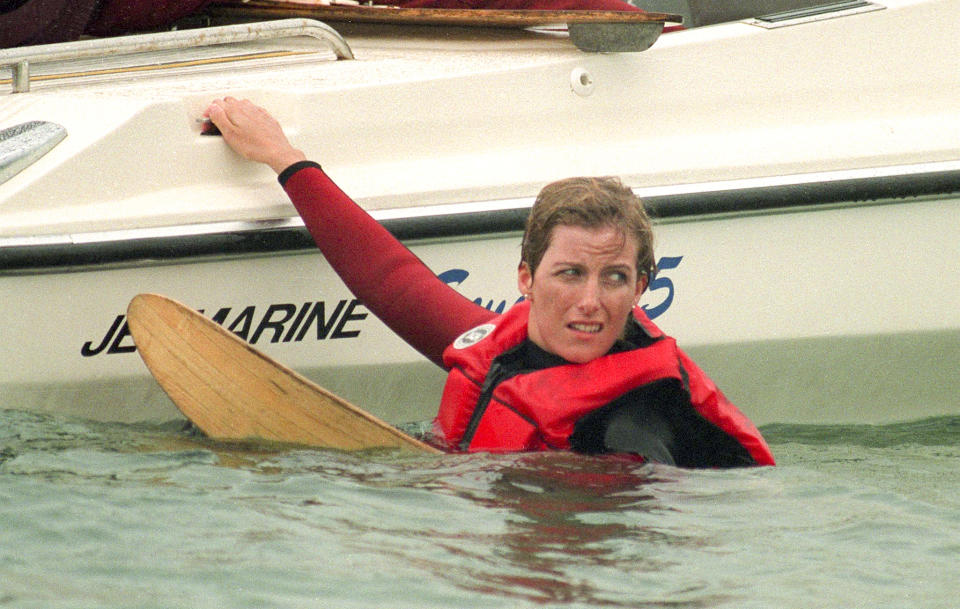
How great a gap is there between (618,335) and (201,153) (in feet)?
3.46

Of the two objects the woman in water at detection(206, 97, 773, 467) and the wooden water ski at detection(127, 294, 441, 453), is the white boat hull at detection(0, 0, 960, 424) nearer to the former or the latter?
the wooden water ski at detection(127, 294, 441, 453)

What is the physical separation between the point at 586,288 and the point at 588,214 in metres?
0.14

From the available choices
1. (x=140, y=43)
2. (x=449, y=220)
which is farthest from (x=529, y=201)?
(x=140, y=43)

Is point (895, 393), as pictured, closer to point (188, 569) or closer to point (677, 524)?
point (677, 524)

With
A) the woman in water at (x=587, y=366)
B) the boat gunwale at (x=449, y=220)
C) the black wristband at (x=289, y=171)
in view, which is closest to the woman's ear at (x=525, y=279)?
the woman in water at (x=587, y=366)

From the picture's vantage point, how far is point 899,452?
341 centimetres

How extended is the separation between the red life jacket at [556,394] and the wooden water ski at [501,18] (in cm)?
89

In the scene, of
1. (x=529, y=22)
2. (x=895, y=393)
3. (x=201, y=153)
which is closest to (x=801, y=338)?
(x=895, y=393)

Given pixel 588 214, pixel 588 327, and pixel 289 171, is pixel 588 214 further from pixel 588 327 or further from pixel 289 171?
pixel 289 171

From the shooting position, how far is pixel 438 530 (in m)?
2.46

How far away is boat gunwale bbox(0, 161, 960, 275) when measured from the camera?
10.2 ft

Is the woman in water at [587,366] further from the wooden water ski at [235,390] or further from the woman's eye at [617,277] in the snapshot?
the wooden water ski at [235,390]

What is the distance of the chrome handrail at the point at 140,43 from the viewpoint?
3.31 m

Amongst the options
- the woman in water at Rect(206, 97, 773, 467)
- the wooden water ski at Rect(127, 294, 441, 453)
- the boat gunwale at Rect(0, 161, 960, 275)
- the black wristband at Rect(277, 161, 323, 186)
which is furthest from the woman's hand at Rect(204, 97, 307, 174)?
the woman in water at Rect(206, 97, 773, 467)
